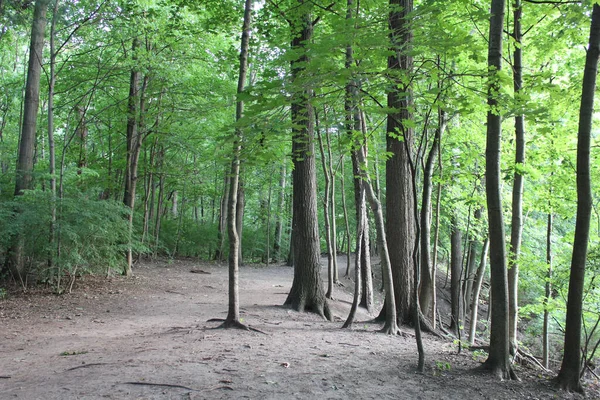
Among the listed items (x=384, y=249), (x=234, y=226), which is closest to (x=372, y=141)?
(x=384, y=249)

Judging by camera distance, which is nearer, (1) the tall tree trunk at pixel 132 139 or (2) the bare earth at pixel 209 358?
(2) the bare earth at pixel 209 358

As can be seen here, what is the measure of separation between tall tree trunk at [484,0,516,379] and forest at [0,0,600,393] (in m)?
0.02

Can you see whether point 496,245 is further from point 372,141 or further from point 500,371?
point 372,141

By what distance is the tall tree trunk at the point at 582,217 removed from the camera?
15.0ft

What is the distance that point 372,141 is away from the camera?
11.1m

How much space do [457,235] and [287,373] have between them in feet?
38.5

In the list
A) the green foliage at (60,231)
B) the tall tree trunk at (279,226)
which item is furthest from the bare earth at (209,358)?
the tall tree trunk at (279,226)

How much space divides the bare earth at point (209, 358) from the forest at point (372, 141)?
372mm

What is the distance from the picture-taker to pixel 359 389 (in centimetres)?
409

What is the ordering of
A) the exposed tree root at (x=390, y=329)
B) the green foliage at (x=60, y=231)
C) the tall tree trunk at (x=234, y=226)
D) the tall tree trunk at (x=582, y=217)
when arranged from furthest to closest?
the green foliage at (x=60, y=231), the exposed tree root at (x=390, y=329), the tall tree trunk at (x=234, y=226), the tall tree trunk at (x=582, y=217)

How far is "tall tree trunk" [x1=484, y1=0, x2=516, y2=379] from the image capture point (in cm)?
475

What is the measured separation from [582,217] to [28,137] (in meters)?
11.5

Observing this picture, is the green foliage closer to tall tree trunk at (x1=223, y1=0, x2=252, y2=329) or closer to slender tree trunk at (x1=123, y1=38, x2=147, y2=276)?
slender tree trunk at (x1=123, y1=38, x2=147, y2=276)

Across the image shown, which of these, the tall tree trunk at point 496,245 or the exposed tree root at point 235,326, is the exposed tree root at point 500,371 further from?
the exposed tree root at point 235,326
